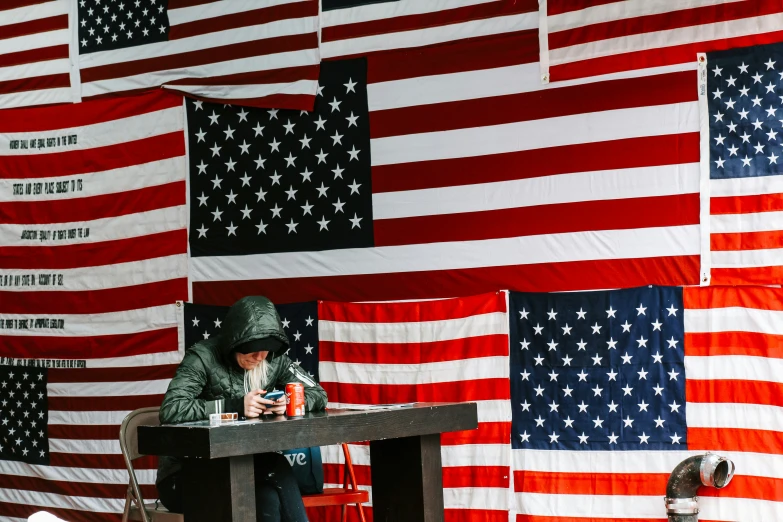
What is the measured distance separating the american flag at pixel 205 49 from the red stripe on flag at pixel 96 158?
0.33 metres

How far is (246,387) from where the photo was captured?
396 centimetres

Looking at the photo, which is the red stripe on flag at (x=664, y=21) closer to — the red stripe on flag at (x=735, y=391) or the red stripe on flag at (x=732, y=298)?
the red stripe on flag at (x=732, y=298)

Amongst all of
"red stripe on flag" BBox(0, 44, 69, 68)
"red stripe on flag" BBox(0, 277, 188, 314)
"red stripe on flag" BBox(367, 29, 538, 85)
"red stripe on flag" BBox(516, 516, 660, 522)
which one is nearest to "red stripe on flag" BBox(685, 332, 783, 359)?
"red stripe on flag" BBox(516, 516, 660, 522)

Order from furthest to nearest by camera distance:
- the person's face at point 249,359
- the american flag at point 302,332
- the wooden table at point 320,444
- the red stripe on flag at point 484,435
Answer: the american flag at point 302,332 → the red stripe on flag at point 484,435 → the person's face at point 249,359 → the wooden table at point 320,444

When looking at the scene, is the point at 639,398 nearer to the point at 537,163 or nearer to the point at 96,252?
the point at 537,163

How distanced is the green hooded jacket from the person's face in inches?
1.3

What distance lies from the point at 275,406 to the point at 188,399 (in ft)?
1.20

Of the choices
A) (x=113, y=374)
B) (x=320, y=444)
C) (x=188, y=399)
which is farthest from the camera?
(x=113, y=374)

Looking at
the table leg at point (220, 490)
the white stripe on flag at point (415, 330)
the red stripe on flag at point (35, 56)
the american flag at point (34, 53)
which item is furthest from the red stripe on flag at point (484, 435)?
Result: the red stripe on flag at point (35, 56)

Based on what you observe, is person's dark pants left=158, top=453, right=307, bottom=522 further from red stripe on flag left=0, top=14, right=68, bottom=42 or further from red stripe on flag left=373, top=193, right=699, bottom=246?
red stripe on flag left=0, top=14, right=68, bottom=42

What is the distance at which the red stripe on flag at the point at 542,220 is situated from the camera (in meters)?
4.46

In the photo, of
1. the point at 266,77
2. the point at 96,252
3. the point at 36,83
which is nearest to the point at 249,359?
the point at 266,77

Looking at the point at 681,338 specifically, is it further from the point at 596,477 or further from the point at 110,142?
the point at 110,142

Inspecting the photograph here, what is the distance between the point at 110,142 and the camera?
5883mm
